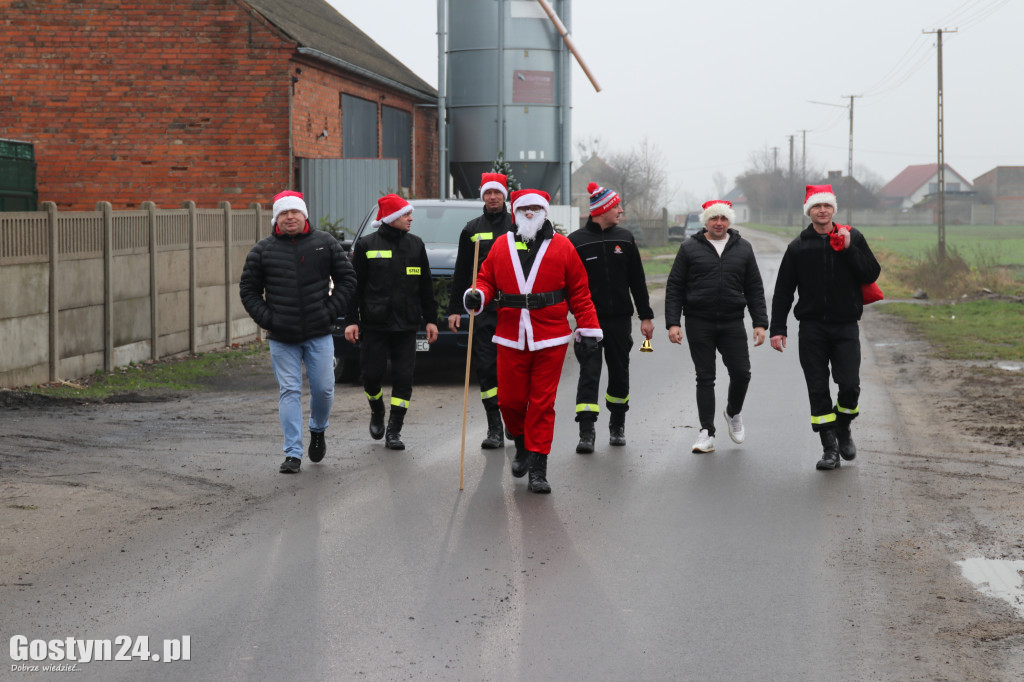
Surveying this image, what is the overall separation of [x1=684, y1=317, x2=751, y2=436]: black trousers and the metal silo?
18789 millimetres

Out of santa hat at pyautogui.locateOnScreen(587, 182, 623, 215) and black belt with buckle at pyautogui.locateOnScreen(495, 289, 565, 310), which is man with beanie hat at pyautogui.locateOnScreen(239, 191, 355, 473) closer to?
black belt with buckle at pyautogui.locateOnScreen(495, 289, 565, 310)

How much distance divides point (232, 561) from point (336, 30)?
83.4ft

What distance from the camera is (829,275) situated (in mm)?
8547

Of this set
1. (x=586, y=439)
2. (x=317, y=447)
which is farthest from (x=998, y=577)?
(x=317, y=447)

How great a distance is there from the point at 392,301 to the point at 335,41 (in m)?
18.9

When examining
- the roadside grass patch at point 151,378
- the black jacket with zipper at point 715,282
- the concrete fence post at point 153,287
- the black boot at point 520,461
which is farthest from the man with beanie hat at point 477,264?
the concrete fence post at point 153,287

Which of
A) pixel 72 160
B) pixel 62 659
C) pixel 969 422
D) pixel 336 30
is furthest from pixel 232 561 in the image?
pixel 336 30

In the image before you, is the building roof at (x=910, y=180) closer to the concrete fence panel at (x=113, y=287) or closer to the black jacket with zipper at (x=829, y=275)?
the concrete fence panel at (x=113, y=287)

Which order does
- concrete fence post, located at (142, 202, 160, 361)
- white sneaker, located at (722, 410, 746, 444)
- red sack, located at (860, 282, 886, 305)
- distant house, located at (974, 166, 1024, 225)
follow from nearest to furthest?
1. red sack, located at (860, 282, 886, 305)
2. white sneaker, located at (722, 410, 746, 444)
3. concrete fence post, located at (142, 202, 160, 361)
4. distant house, located at (974, 166, 1024, 225)

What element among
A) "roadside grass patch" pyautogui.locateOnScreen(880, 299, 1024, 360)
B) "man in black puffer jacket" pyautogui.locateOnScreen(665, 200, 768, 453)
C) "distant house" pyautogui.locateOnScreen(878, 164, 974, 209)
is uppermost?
"distant house" pyautogui.locateOnScreen(878, 164, 974, 209)

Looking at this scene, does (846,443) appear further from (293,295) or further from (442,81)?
(442,81)

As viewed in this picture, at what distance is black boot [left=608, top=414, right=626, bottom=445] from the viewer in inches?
372

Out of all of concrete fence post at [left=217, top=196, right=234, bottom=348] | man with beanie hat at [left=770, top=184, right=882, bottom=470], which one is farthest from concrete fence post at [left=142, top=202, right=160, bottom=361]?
man with beanie hat at [left=770, top=184, right=882, bottom=470]

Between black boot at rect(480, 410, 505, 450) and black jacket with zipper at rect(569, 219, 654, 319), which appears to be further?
black boot at rect(480, 410, 505, 450)
